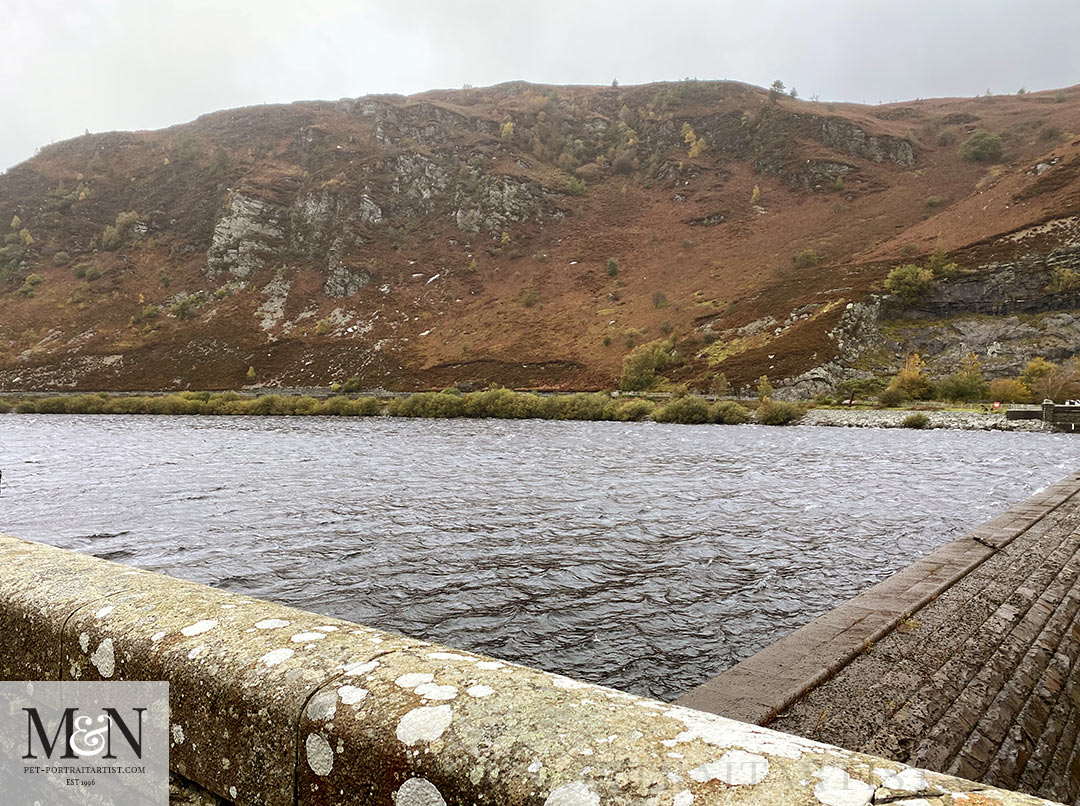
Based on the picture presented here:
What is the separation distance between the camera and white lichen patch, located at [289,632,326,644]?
2.36 meters

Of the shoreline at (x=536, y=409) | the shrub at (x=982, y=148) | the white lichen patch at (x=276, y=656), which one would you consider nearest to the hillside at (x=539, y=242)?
the shrub at (x=982, y=148)

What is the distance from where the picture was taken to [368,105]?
141 meters

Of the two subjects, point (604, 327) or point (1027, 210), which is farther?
point (604, 327)

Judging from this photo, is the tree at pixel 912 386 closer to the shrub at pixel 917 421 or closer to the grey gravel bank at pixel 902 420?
the grey gravel bank at pixel 902 420

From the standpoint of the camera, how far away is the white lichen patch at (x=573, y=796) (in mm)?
1472

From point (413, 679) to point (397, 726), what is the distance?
247mm

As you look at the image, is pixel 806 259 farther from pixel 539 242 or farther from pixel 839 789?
pixel 839 789

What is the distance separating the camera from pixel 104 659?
8.11ft

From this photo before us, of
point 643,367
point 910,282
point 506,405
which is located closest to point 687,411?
point 506,405

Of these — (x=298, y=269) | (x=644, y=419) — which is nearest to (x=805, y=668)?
(x=644, y=419)

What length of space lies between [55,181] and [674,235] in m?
119

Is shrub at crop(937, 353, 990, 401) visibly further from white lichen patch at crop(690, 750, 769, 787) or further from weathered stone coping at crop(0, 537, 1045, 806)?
white lichen patch at crop(690, 750, 769, 787)

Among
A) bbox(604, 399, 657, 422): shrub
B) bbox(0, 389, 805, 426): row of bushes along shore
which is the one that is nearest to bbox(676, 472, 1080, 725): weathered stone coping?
bbox(0, 389, 805, 426): row of bushes along shore

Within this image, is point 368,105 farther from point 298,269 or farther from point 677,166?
point 677,166
